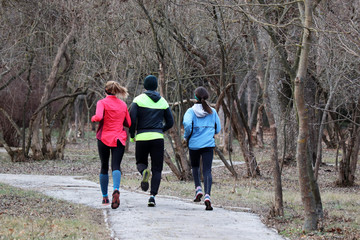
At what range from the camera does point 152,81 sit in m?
9.36

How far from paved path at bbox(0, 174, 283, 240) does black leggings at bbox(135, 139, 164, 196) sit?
421 millimetres

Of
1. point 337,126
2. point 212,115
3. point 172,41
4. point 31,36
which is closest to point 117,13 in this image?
point 172,41

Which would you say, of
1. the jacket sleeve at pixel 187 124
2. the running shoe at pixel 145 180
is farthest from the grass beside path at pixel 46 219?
the jacket sleeve at pixel 187 124

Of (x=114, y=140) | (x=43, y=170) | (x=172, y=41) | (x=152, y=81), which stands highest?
(x=172, y=41)

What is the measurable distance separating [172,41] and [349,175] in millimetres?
6184

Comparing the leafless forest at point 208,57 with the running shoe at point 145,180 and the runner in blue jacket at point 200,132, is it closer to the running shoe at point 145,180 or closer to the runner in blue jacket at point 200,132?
the runner in blue jacket at point 200,132

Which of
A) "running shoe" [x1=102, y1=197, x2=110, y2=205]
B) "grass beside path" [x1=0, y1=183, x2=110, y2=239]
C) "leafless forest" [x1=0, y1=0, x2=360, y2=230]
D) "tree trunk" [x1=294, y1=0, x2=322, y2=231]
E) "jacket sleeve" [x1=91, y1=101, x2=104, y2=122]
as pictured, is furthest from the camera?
"leafless forest" [x1=0, y1=0, x2=360, y2=230]

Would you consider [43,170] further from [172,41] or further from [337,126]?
[337,126]

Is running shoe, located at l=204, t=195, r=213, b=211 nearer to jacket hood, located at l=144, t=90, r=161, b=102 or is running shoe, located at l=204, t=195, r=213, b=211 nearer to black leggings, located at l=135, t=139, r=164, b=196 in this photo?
black leggings, located at l=135, t=139, r=164, b=196

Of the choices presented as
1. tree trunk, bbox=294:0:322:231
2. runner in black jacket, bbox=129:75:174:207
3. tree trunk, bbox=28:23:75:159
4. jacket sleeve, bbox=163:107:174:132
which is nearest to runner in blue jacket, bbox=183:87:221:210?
jacket sleeve, bbox=163:107:174:132

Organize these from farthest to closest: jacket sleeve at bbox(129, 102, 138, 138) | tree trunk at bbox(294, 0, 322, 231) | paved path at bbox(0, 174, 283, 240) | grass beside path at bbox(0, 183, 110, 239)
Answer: jacket sleeve at bbox(129, 102, 138, 138) → tree trunk at bbox(294, 0, 322, 231) → paved path at bbox(0, 174, 283, 240) → grass beside path at bbox(0, 183, 110, 239)

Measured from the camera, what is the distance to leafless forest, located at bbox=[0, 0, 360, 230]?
1150 centimetres

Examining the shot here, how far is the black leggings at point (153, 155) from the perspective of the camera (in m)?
9.23

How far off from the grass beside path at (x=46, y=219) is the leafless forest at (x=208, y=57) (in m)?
2.81
